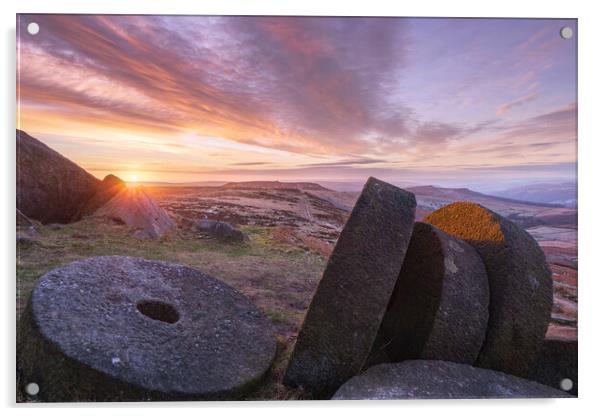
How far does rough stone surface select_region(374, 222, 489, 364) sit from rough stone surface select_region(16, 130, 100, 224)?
3773mm

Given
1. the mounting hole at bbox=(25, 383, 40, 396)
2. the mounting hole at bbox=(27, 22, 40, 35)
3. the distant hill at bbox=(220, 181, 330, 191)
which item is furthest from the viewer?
the distant hill at bbox=(220, 181, 330, 191)

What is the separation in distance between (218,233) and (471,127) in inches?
176

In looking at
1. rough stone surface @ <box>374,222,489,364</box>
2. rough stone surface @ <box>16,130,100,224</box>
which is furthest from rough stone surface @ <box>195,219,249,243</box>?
rough stone surface @ <box>374,222,489,364</box>

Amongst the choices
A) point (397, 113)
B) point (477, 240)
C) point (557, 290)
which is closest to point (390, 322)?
point (477, 240)

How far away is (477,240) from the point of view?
3.49 metres

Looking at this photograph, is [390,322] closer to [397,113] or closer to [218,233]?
[397,113]

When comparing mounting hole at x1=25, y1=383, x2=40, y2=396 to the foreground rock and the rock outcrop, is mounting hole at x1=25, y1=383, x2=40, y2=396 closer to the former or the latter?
the foreground rock

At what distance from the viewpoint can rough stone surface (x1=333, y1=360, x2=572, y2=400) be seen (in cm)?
279

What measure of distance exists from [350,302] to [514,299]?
1305mm

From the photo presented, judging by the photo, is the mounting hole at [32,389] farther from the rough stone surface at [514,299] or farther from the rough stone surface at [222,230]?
the rough stone surface at [222,230]

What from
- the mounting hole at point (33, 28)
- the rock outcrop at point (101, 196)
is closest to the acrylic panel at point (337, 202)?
the mounting hole at point (33, 28)

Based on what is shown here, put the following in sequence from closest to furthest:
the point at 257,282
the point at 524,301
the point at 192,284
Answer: the point at 524,301 < the point at 192,284 < the point at 257,282

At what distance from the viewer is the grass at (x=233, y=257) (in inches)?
164

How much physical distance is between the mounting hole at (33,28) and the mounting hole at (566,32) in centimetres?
407
